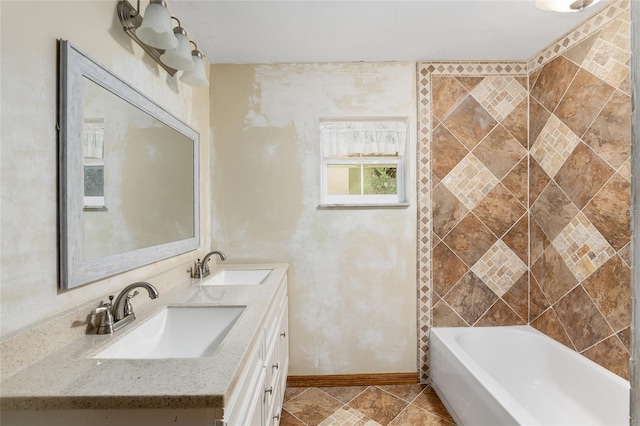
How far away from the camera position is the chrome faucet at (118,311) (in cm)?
111

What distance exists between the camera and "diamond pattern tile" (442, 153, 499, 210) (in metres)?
2.42

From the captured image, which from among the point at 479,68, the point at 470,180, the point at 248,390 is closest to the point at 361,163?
the point at 470,180

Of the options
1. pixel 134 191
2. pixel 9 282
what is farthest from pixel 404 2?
pixel 9 282

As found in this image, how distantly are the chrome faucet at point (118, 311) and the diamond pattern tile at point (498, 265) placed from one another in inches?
86.9

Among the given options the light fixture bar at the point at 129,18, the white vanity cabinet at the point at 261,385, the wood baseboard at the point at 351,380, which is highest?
the light fixture bar at the point at 129,18

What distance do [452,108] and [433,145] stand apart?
0.31 metres

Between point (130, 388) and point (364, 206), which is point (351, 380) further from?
point (130, 388)

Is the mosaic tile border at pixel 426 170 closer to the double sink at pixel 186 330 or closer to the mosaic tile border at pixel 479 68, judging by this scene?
the mosaic tile border at pixel 479 68

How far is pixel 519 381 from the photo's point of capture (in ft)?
7.33

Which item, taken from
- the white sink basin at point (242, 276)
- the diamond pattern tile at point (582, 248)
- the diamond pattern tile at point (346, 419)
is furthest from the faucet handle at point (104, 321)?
the diamond pattern tile at point (582, 248)

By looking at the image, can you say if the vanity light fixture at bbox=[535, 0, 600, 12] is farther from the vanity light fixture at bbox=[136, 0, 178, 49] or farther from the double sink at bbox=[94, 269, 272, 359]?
the double sink at bbox=[94, 269, 272, 359]

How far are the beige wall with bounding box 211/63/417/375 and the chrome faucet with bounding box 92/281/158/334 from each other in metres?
1.24

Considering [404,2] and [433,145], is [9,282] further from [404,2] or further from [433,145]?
[433,145]

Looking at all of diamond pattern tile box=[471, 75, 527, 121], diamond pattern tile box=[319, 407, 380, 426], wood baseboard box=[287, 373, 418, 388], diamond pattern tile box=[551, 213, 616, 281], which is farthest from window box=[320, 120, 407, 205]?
diamond pattern tile box=[319, 407, 380, 426]
